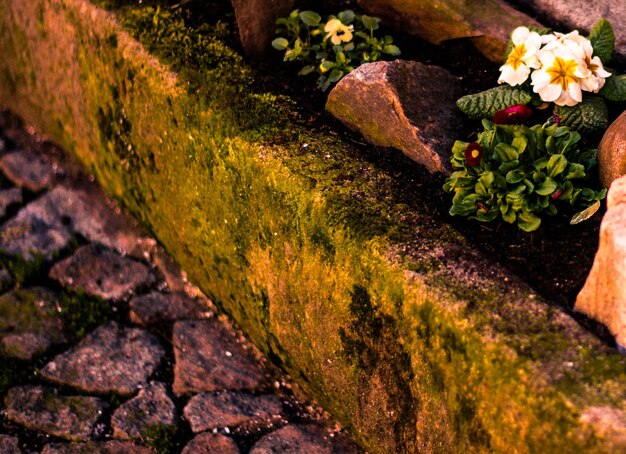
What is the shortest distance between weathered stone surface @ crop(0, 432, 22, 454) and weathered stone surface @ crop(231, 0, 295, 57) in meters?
1.54

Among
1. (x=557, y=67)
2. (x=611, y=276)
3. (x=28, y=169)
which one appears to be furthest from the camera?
(x=28, y=169)

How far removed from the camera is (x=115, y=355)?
9.45 ft

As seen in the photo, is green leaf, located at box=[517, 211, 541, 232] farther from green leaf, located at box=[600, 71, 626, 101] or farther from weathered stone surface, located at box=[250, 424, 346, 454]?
weathered stone surface, located at box=[250, 424, 346, 454]

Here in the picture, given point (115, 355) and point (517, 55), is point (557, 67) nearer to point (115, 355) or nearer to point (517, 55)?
point (517, 55)

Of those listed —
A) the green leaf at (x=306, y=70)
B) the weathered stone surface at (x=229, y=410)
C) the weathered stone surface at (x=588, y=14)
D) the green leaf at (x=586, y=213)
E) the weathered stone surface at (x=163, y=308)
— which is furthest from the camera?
the weathered stone surface at (x=163, y=308)

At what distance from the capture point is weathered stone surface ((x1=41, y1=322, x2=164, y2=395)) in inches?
109

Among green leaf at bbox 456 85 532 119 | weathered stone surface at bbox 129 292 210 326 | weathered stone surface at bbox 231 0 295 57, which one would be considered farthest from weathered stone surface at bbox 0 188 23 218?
green leaf at bbox 456 85 532 119

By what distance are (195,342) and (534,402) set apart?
1.52m

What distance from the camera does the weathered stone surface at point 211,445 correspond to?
250cm

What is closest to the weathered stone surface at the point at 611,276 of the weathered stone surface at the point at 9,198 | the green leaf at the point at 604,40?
the green leaf at the point at 604,40

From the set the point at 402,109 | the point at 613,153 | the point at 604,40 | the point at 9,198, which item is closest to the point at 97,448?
the point at 402,109

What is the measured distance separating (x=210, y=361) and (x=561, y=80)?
1.50 metres

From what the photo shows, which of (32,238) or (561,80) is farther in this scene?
(32,238)

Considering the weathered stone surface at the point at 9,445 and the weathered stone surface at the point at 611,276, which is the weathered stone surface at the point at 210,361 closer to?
the weathered stone surface at the point at 9,445
